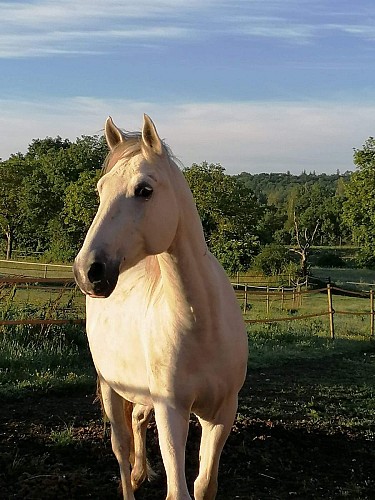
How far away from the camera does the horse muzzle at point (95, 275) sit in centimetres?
206

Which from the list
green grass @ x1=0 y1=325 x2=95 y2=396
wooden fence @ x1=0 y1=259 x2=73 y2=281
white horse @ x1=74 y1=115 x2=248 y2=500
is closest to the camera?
white horse @ x1=74 y1=115 x2=248 y2=500

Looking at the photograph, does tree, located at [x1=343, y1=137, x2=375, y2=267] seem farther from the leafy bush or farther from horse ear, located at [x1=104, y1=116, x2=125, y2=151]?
horse ear, located at [x1=104, y1=116, x2=125, y2=151]

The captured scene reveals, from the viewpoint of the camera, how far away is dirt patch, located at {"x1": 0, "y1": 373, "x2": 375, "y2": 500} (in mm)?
3852

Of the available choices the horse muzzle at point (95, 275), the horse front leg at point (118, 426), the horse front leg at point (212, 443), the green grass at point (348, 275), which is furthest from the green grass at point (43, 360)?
the green grass at point (348, 275)

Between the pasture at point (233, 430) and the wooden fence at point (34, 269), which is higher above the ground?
the wooden fence at point (34, 269)

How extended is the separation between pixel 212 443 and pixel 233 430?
203 cm

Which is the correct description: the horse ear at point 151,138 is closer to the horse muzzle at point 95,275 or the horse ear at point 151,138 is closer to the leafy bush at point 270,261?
the horse muzzle at point 95,275

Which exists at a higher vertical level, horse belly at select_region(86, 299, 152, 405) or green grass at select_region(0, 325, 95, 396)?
horse belly at select_region(86, 299, 152, 405)

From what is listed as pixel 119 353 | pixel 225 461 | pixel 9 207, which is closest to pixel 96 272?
pixel 119 353

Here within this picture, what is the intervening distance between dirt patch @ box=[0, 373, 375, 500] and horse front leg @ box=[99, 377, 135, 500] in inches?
12.2

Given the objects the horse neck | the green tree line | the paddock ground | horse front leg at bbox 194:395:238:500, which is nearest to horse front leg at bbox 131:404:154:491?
the paddock ground

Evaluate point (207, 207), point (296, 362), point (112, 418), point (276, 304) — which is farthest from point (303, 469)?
point (207, 207)

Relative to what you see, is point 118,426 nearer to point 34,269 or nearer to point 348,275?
Result: point 34,269

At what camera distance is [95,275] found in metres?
2.07
